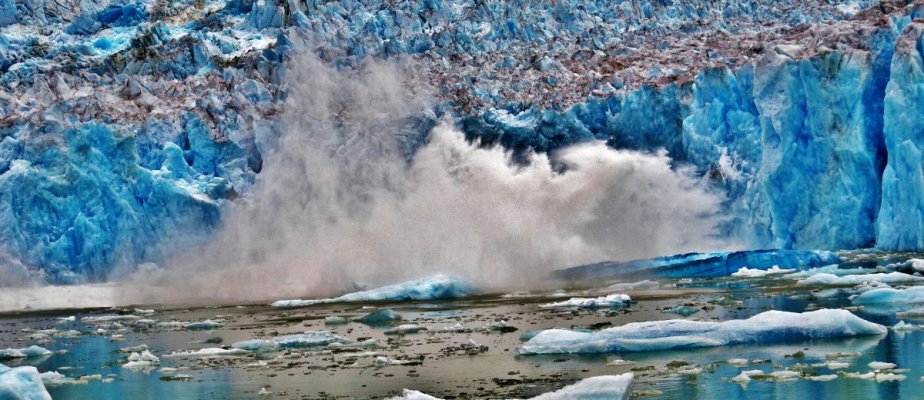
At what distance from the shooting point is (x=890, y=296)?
20188 millimetres

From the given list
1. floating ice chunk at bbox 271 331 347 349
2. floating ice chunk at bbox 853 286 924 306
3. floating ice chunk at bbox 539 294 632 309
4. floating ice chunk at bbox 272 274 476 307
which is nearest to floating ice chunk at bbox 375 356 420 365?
floating ice chunk at bbox 271 331 347 349

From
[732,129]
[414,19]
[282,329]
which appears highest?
[414,19]

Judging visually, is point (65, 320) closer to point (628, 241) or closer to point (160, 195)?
point (160, 195)

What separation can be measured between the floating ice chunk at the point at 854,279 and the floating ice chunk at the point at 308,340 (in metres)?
11.0

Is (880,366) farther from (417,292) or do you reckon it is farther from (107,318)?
(107,318)

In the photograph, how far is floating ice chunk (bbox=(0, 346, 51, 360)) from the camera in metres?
20.1

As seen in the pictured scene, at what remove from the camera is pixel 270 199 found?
39938 millimetres

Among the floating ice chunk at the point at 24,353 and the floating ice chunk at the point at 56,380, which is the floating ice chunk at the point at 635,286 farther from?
the floating ice chunk at the point at 56,380

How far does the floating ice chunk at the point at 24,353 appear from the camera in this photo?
2006 centimetres

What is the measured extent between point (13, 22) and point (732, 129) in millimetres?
36984

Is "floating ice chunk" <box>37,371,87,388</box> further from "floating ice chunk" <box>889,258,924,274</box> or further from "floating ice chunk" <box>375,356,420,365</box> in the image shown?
"floating ice chunk" <box>889,258,924,274</box>

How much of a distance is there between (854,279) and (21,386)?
1710 centimetres

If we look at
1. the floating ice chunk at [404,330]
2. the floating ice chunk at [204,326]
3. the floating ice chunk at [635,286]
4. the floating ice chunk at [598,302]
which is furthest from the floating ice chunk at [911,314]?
the floating ice chunk at [204,326]

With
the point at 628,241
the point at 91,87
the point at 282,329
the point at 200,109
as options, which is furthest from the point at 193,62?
the point at 282,329
